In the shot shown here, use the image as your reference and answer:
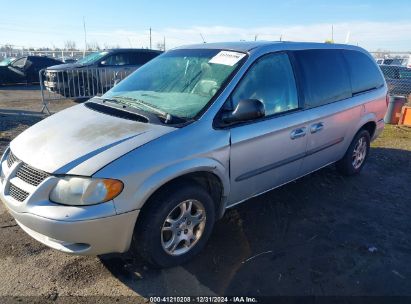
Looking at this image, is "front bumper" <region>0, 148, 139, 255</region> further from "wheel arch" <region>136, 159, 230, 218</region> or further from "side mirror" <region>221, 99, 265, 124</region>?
"side mirror" <region>221, 99, 265, 124</region>

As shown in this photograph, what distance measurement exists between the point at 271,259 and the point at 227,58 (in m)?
1.91

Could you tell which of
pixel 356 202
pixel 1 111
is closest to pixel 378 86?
pixel 356 202

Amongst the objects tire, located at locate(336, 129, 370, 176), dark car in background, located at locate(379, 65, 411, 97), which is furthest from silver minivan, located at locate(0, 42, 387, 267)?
dark car in background, located at locate(379, 65, 411, 97)

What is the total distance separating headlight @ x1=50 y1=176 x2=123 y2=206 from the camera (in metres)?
2.42

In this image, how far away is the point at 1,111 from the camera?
967 centimetres

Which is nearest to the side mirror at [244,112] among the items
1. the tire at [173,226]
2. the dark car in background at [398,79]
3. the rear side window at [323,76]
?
the tire at [173,226]

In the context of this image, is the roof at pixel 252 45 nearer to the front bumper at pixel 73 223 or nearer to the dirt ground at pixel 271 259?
the dirt ground at pixel 271 259

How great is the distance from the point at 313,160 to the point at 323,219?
26.8 inches

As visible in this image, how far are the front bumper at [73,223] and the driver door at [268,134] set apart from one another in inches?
44.4

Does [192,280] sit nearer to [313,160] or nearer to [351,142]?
[313,160]

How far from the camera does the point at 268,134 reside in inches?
133

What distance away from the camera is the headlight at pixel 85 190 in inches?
95.4

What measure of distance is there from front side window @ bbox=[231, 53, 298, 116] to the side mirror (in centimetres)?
15

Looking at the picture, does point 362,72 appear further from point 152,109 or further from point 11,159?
point 11,159
